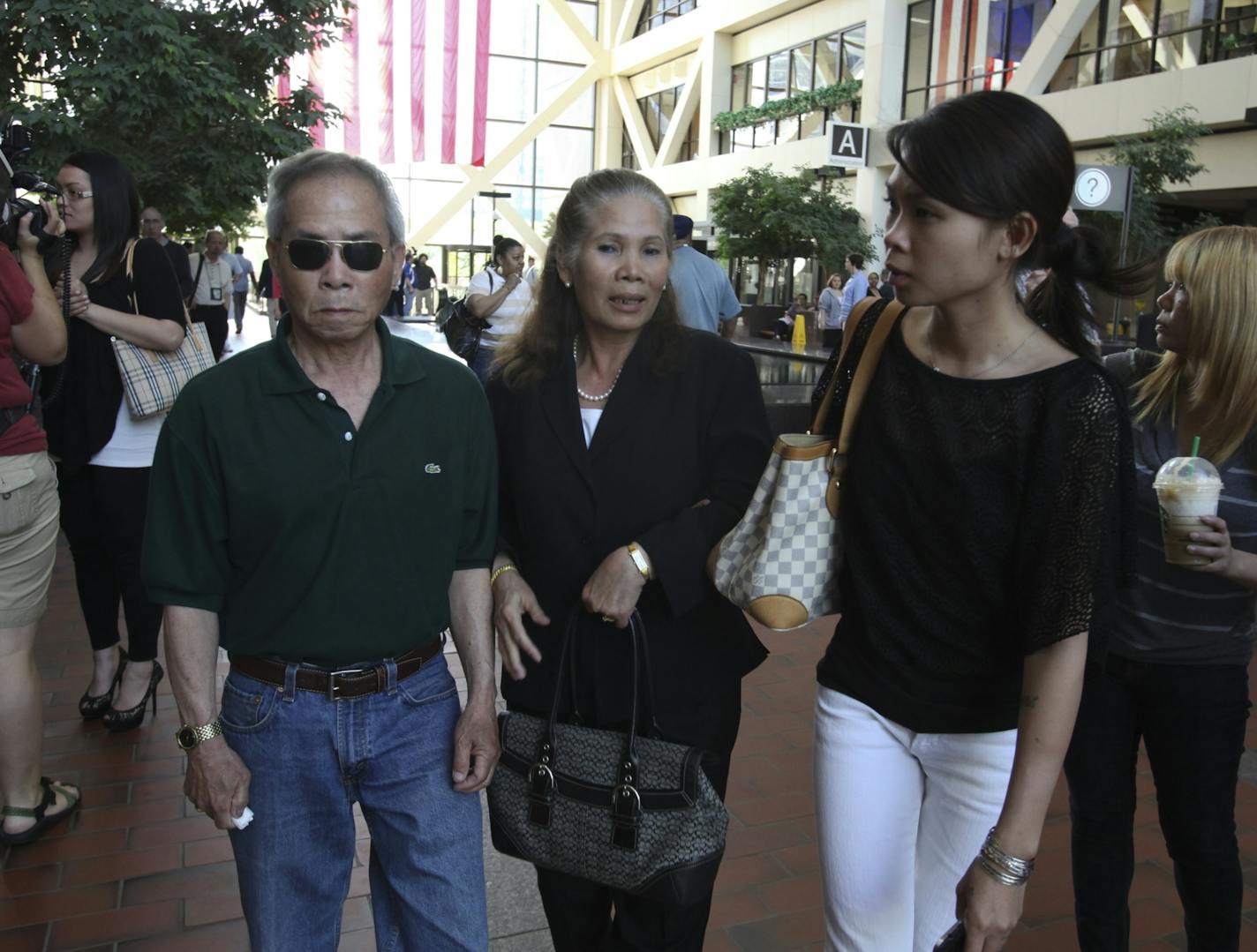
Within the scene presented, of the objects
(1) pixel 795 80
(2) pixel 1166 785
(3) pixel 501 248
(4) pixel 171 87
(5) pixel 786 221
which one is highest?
(1) pixel 795 80

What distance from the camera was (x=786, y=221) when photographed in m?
26.8

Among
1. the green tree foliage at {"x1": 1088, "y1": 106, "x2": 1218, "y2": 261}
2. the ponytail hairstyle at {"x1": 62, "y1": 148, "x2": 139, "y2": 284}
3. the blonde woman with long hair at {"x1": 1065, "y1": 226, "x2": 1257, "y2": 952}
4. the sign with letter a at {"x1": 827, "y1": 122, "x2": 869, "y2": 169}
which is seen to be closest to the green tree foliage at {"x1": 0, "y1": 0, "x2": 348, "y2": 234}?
the ponytail hairstyle at {"x1": 62, "y1": 148, "x2": 139, "y2": 284}

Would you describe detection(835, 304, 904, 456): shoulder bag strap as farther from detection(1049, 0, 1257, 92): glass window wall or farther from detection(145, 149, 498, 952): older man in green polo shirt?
detection(1049, 0, 1257, 92): glass window wall

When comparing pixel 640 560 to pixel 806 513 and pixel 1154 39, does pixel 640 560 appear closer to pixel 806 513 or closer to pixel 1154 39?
pixel 806 513

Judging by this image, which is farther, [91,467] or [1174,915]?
[91,467]

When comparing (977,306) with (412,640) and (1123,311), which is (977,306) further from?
(1123,311)

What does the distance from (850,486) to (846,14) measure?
3259cm

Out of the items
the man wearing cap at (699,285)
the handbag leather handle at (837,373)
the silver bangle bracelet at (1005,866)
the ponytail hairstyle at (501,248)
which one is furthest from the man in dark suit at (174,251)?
the silver bangle bracelet at (1005,866)

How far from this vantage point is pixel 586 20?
46062 millimetres

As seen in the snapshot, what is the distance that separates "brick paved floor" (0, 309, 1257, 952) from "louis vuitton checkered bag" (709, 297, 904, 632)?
4.99ft

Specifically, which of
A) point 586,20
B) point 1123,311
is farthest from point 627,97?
point 1123,311

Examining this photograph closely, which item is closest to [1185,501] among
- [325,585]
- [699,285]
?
[325,585]

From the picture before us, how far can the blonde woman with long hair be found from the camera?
2535mm

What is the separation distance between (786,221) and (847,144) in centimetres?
292
